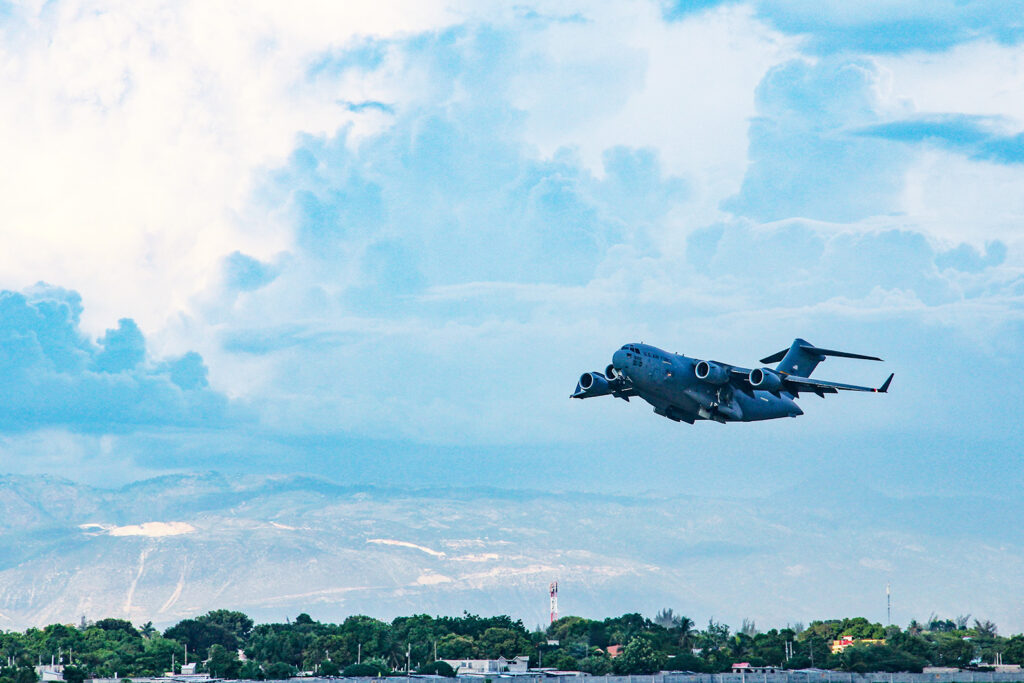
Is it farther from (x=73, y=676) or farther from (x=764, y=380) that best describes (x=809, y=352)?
(x=73, y=676)

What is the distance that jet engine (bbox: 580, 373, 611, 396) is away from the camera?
11619cm

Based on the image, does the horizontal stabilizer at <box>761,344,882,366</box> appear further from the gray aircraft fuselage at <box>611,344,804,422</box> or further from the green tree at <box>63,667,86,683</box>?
the green tree at <box>63,667,86,683</box>

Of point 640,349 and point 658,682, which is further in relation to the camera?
point 658,682

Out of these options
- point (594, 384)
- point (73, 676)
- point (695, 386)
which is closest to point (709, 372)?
point (695, 386)

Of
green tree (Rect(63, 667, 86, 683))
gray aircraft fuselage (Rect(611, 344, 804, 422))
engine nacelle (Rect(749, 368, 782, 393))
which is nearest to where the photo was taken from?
gray aircraft fuselage (Rect(611, 344, 804, 422))

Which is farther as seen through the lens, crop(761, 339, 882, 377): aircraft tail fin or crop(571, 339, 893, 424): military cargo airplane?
crop(761, 339, 882, 377): aircraft tail fin

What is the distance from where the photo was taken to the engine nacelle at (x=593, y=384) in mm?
116188

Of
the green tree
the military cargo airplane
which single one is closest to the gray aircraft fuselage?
the military cargo airplane

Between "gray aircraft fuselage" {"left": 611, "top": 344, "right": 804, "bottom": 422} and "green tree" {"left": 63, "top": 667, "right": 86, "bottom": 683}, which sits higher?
"gray aircraft fuselage" {"left": 611, "top": 344, "right": 804, "bottom": 422}

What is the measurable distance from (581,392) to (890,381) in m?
25.4

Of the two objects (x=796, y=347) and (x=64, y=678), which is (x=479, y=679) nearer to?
(x=64, y=678)

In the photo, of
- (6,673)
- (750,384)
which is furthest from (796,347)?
(6,673)

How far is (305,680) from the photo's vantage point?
645 ft

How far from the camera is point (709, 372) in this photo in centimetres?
11338
